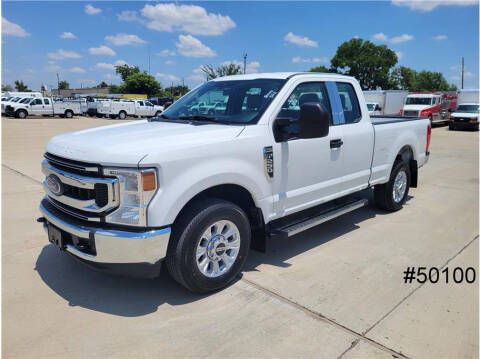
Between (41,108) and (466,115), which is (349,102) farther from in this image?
(41,108)

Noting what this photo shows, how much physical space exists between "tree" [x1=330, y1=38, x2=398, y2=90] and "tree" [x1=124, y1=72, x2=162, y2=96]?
1415 inches

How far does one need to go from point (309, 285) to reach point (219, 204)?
1168mm

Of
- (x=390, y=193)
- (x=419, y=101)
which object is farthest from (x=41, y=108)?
(x=390, y=193)

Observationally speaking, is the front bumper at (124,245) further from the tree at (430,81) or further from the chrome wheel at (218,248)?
the tree at (430,81)

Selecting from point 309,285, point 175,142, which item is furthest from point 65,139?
point 309,285

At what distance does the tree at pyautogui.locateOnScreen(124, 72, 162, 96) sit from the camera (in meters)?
76.8

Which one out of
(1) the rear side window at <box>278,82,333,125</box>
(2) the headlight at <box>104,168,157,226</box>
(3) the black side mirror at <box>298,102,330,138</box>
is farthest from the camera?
(1) the rear side window at <box>278,82,333,125</box>

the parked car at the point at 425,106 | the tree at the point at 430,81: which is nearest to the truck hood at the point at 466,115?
the parked car at the point at 425,106

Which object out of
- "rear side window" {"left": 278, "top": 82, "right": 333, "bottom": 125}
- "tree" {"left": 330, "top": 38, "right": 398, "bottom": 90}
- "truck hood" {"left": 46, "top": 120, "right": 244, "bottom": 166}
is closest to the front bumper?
"truck hood" {"left": 46, "top": 120, "right": 244, "bottom": 166}

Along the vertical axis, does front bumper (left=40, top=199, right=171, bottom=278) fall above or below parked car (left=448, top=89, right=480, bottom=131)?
below

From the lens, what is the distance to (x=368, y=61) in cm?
5969

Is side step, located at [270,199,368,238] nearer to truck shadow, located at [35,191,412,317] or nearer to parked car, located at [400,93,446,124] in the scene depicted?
truck shadow, located at [35,191,412,317]

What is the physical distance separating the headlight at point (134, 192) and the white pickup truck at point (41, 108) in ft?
111

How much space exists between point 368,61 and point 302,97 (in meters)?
61.0
